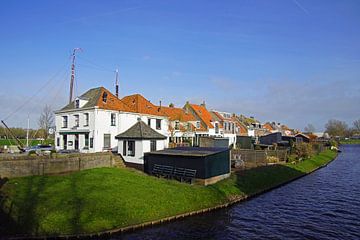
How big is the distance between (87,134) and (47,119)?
34.2 meters

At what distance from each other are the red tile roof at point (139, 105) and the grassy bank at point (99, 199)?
17.4 meters

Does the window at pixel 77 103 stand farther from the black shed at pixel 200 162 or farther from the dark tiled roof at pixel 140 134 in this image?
the black shed at pixel 200 162

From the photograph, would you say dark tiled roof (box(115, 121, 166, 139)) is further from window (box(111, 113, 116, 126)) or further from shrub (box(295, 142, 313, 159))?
shrub (box(295, 142, 313, 159))

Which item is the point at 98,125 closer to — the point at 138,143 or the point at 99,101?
the point at 99,101

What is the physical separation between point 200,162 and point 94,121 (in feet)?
58.2

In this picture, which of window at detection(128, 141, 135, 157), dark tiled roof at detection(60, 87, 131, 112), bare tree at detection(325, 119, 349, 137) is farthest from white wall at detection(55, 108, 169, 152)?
bare tree at detection(325, 119, 349, 137)

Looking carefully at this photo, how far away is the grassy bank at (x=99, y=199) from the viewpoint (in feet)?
60.5

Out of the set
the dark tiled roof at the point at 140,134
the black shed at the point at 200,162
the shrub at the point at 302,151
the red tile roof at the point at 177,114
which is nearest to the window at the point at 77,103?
the dark tiled roof at the point at 140,134

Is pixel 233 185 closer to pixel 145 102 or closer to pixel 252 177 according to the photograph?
pixel 252 177

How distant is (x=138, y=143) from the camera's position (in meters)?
34.6

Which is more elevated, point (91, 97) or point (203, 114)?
point (91, 97)

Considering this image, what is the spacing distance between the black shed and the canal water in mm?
3896

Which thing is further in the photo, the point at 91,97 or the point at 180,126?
the point at 180,126

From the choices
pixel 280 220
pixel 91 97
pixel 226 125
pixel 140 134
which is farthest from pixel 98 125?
pixel 226 125
